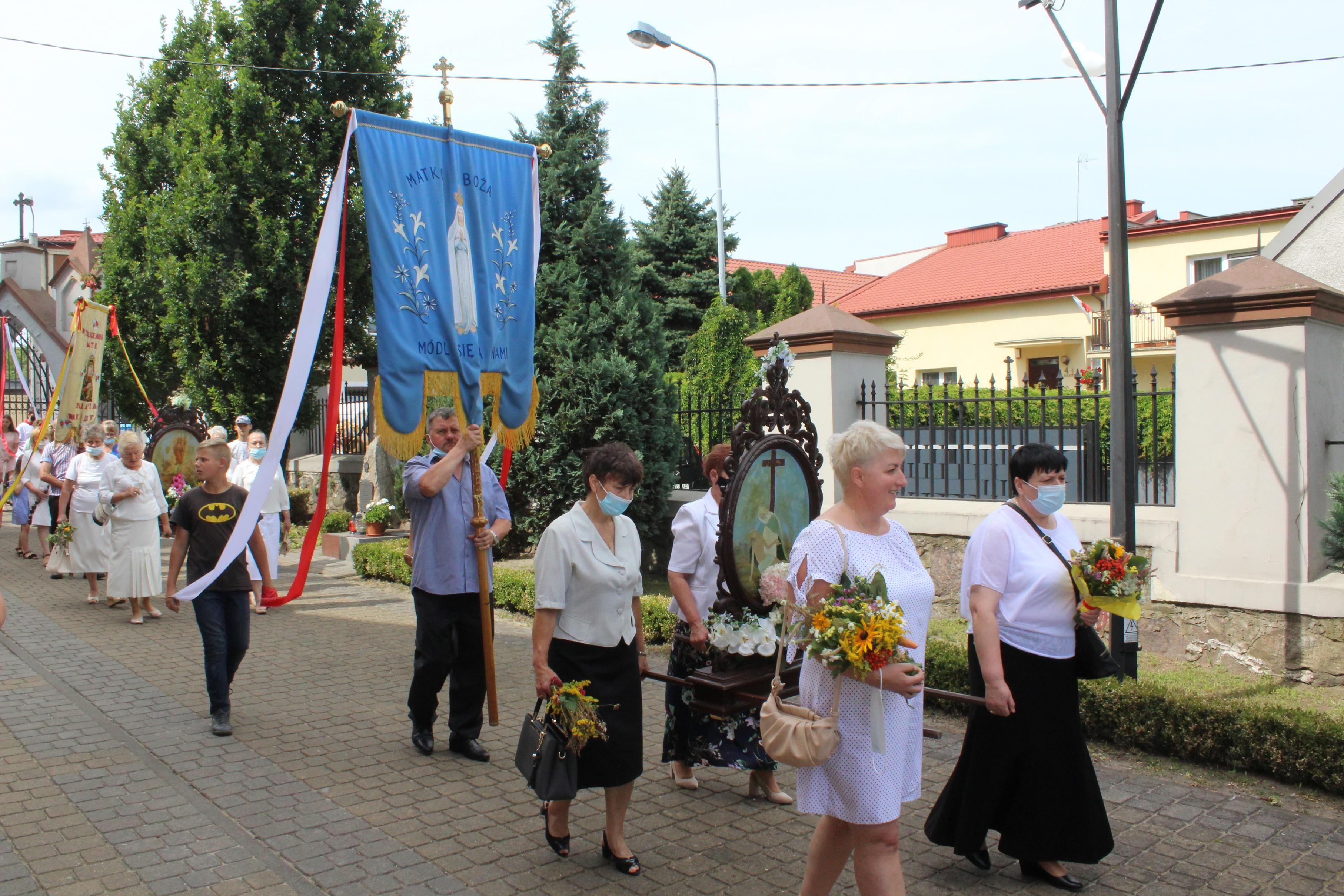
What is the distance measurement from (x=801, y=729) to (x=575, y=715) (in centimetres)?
115

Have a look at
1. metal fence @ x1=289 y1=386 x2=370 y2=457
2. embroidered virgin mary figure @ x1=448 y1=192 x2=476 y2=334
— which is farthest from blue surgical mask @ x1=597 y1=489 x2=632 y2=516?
metal fence @ x1=289 y1=386 x2=370 y2=457

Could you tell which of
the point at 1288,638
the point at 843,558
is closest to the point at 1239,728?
the point at 1288,638

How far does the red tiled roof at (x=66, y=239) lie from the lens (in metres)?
45.0

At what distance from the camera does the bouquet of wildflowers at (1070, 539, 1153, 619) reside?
12.8 ft

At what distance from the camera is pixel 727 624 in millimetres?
4805

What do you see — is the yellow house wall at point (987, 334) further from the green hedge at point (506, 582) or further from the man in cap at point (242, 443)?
the man in cap at point (242, 443)

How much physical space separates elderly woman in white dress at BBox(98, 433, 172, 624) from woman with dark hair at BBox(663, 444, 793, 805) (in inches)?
269

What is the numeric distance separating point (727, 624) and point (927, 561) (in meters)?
4.58

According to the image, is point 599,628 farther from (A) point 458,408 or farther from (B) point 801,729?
(A) point 458,408

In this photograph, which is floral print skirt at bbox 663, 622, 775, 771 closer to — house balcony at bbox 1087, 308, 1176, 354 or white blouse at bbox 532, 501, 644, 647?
white blouse at bbox 532, 501, 644, 647

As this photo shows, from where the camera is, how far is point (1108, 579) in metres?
3.91

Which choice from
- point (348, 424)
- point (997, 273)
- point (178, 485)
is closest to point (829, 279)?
point (997, 273)

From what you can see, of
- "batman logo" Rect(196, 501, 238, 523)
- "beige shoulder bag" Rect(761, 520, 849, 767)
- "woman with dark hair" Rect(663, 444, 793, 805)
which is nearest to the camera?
"beige shoulder bag" Rect(761, 520, 849, 767)

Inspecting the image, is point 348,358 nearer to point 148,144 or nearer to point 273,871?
point 148,144
